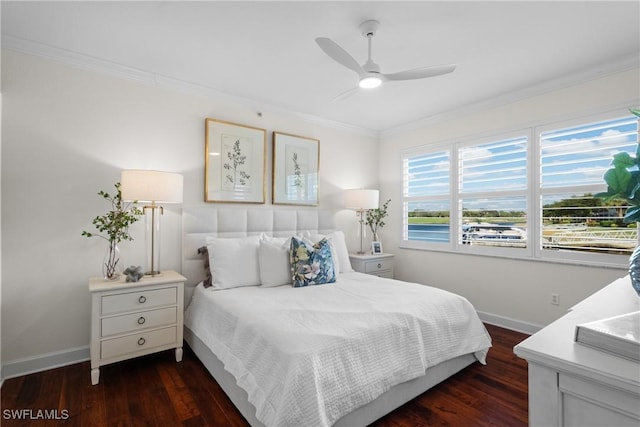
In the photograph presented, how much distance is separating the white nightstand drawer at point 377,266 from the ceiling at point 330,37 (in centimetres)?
208

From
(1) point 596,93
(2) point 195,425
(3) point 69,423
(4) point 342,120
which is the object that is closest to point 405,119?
(4) point 342,120

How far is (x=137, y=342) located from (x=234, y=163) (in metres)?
1.90

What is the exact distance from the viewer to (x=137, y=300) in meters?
2.38

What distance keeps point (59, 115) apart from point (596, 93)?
4.71 m

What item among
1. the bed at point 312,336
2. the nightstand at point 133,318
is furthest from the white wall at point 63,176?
the bed at point 312,336

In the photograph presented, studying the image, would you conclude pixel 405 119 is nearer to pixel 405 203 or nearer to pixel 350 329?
pixel 405 203

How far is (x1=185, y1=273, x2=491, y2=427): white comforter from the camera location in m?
1.48

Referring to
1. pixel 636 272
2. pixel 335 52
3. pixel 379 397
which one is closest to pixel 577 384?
pixel 636 272

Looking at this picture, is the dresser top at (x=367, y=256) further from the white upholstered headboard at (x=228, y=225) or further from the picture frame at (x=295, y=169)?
the picture frame at (x=295, y=169)

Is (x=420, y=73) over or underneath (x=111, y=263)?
over

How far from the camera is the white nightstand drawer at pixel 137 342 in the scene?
226 centimetres

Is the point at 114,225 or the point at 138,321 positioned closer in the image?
the point at 138,321

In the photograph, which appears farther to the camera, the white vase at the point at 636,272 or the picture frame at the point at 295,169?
the picture frame at the point at 295,169

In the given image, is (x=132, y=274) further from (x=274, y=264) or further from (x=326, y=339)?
(x=326, y=339)
